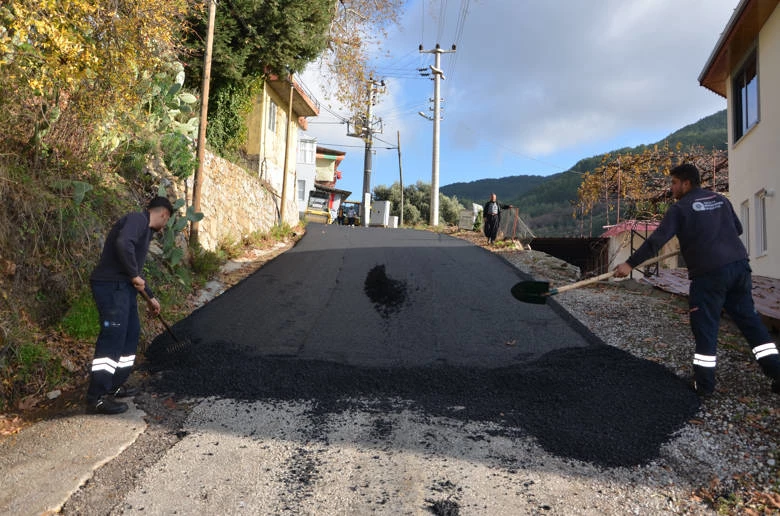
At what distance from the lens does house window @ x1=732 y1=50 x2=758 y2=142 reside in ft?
39.0

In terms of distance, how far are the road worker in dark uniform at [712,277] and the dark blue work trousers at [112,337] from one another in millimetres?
4260

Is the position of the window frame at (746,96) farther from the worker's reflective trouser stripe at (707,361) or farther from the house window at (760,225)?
the worker's reflective trouser stripe at (707,361)

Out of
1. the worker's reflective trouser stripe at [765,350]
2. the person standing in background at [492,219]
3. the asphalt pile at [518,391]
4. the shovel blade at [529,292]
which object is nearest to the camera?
the asphalt pile at [518,391]

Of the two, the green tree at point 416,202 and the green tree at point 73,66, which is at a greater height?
the green tree at point 416,202

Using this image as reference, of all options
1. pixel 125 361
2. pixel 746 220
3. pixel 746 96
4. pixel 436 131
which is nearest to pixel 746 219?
pixel 746 220

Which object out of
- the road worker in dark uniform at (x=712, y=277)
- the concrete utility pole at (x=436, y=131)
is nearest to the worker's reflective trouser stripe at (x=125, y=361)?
the road worker in dark uniform at (x=712, y=277)

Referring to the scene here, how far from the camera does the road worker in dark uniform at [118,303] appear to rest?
14.0 ft

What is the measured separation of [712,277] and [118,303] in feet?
15.6

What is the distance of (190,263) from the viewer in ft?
30.8

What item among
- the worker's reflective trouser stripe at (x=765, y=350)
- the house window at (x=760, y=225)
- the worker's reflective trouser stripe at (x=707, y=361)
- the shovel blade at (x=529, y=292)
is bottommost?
the worker's reflective trouser stripe at (x=707, y=361)

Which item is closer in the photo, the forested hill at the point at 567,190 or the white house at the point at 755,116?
the white house at the point at 755,116

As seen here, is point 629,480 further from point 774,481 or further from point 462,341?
point 462,341

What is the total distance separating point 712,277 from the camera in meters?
4.48

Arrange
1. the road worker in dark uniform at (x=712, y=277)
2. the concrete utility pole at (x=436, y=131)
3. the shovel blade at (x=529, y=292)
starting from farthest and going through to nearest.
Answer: the concrete utility pole at (x=436, y=131), the shovel blade at (x=529, y=292), the road worker in dark uniform at (x=712, y=277)
